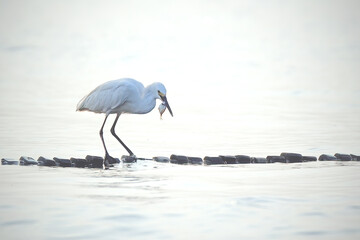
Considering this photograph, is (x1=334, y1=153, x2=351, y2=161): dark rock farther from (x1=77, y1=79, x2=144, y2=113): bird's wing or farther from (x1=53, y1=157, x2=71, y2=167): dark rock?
(x1=53, y1=157, x2=71, y2=167): dark rock

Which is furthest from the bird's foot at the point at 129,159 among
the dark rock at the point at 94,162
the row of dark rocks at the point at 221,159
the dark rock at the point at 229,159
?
the dark rock at the point at 229,159

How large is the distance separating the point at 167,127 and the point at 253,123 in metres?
2.12

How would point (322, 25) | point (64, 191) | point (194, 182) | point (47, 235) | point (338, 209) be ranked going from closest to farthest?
1. point (47, 235)
2. point (338, 209)
3. point (64, 191)
4. point (194, 182)
5. point (322, 25)

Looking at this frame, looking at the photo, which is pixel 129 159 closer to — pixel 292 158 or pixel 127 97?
pixel 127 97

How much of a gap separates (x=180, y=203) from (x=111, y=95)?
17.9 feet

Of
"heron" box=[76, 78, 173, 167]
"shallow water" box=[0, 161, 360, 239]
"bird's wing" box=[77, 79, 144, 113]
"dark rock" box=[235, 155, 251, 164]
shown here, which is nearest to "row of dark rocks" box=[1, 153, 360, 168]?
"dark rock" box=[235, 155, 251, 164]

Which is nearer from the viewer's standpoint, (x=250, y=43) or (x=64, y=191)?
(x=64, y=191)

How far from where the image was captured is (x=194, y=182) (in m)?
10.7

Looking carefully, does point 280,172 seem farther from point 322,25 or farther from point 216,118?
point 322,25

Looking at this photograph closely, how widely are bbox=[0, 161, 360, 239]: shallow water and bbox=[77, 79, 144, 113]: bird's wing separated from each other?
8.02ft

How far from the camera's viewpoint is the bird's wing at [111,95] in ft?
46.6

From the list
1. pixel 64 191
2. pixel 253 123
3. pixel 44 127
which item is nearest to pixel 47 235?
pixel 64 191

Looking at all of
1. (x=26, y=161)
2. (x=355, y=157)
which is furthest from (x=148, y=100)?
(x=355, y=157)

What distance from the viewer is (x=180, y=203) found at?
9.15 meters
